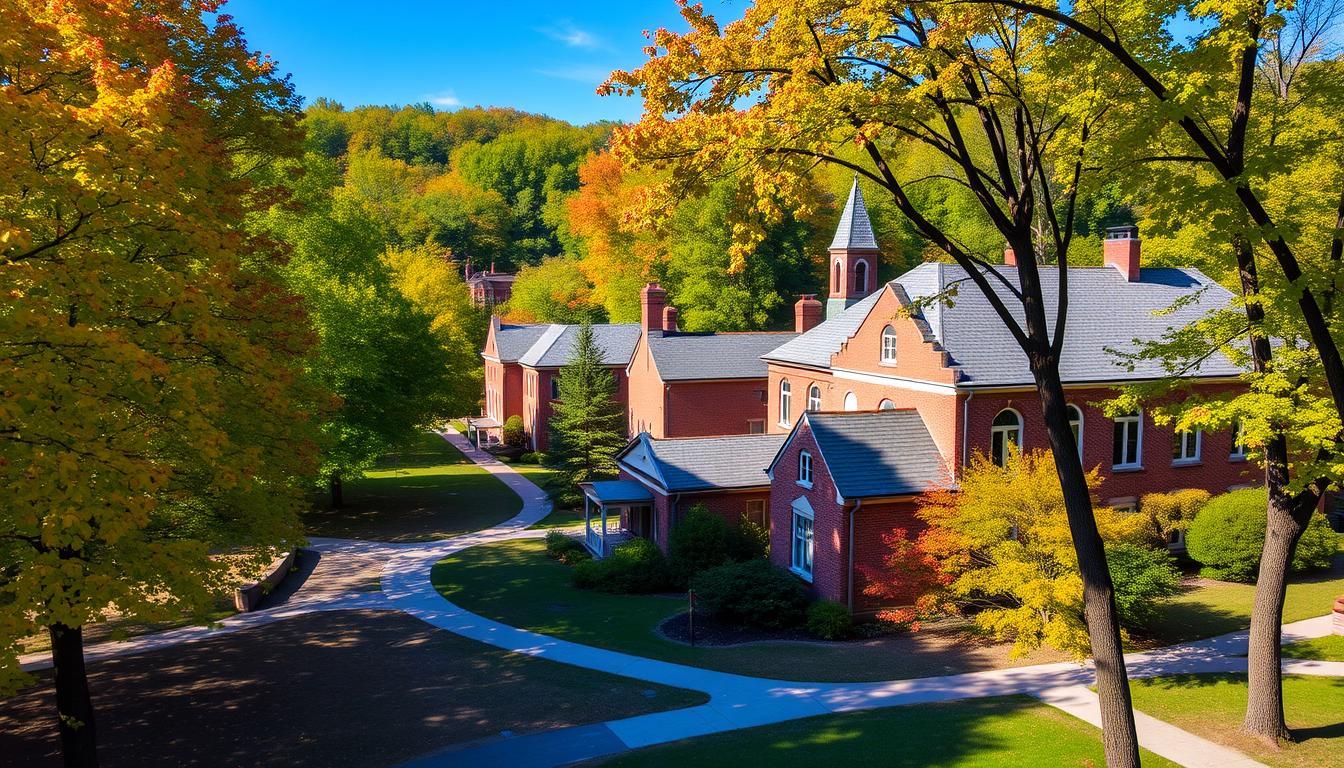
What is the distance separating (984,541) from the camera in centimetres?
1973

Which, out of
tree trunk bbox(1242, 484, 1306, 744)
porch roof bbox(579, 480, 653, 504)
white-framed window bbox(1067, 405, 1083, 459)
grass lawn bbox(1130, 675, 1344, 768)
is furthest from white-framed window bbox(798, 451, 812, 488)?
tree trunk bbox(1242, 484, 1306, 744)

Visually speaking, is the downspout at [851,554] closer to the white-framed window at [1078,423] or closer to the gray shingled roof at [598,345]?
the white-framed window at [1078,423]

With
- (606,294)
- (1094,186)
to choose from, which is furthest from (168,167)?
(606,294)

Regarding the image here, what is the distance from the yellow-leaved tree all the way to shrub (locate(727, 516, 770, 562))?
14063mm

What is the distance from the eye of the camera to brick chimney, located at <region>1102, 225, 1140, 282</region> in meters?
29.0

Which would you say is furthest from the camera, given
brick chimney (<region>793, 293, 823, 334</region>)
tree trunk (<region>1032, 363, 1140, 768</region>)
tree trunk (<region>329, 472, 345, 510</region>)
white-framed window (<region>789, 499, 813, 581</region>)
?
brick chimney (<region>793, 293, 823, 334</region>)

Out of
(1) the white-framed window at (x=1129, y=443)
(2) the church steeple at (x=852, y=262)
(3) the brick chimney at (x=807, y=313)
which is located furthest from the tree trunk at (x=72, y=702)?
(3) the brick chimney at (x=807, y=313)

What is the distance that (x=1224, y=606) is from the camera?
22.2m

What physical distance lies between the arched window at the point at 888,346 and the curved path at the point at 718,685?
10131 millimetres

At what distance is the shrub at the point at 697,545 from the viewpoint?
2581 cm

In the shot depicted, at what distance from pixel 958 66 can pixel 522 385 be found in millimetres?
50476

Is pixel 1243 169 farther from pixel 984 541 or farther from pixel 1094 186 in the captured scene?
pixel 984 541

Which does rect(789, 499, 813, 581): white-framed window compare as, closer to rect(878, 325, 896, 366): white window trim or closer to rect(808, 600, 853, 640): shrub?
rect(808, 600, 853, 640): shrub

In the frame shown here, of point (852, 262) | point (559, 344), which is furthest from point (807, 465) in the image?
point (559, 344)
